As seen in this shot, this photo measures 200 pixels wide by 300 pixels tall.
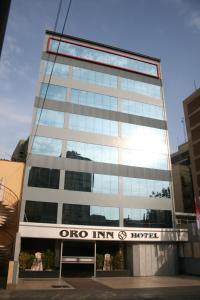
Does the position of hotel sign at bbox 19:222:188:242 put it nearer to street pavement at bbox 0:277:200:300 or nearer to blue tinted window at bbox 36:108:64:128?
street pavement at bbox 0:277:200:300

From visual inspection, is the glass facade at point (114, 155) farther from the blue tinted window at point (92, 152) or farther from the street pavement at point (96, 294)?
the street pavement at point (96, 294)

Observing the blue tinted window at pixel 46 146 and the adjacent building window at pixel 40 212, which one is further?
the blue tinted window at pixel 46 146

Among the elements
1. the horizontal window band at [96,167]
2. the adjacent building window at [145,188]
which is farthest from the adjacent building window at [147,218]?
the horizontal window band at [96,167]

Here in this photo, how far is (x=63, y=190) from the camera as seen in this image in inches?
1112

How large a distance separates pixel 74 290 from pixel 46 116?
1871 cm

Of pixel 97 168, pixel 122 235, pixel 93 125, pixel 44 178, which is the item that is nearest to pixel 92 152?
pixel 97 168

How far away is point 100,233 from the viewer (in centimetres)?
2689

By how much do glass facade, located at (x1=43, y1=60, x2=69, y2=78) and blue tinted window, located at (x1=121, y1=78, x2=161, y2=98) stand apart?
7.96 metres

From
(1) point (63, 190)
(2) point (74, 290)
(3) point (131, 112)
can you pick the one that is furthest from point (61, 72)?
(2) point (74, 290)

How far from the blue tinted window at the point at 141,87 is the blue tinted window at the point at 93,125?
6243mm

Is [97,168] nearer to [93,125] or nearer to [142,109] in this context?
[93,125]

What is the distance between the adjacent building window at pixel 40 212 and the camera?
2603 centimetres

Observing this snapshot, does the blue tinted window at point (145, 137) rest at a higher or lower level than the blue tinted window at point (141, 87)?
lower

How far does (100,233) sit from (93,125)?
12553mm
